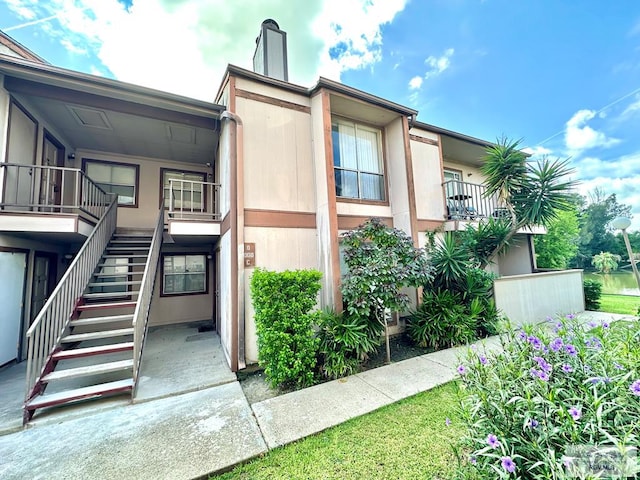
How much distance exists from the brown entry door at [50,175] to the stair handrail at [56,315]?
1.76m

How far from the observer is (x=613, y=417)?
1.76 meters

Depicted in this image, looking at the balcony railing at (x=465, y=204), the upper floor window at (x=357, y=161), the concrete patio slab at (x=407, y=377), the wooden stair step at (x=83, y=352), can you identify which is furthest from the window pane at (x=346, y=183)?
the wooden stair step at (x=83, y=352)

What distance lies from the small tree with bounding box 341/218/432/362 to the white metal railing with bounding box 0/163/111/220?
5.69 metres

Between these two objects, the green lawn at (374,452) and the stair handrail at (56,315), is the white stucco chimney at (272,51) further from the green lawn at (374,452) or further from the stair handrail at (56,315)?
the green lawn at (374,452)

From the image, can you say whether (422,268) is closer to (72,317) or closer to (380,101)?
(380,101)

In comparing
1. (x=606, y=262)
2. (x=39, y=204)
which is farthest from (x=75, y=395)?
(x=606, y=262)

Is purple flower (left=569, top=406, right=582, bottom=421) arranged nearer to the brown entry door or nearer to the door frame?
the door frame

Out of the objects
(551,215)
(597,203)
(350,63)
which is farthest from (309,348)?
(597,203)

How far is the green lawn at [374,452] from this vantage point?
94.3 inches

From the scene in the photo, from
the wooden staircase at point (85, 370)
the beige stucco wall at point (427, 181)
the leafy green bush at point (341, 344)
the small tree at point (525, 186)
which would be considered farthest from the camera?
the beige stucco wall at point (427, 181)

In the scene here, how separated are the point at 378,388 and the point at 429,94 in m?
16.9

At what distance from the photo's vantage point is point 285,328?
13.4 feet

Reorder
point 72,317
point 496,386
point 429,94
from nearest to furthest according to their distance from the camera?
point 496,386
point 72,317
point 429,94

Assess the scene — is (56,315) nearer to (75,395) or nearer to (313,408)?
(75,395)
